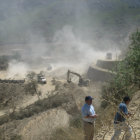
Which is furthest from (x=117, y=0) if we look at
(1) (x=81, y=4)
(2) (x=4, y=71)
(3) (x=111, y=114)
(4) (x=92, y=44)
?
(3) (x=111, y=114)

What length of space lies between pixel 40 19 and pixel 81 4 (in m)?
24.1

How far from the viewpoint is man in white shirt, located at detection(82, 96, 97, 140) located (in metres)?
4.80

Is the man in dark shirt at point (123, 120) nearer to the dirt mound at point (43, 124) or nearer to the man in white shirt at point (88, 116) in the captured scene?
the man in white shirt at point (88, 116)

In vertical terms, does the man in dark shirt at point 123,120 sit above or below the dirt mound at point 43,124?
above

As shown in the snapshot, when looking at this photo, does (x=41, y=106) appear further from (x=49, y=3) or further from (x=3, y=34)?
(x=49, y=3)

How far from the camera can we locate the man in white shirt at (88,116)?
15.7 feet

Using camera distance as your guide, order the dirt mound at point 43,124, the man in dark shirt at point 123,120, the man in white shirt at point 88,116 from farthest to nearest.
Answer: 1. the dirt mound at point 43,124
2. the man in white shirt at point 88,116
3. the man in dark shirt at point 123,120

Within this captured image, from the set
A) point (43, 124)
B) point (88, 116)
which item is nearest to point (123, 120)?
point (88, 116)

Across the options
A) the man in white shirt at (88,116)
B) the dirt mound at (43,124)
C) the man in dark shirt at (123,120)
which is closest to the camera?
Result: the man in dark shirt at (123,120)

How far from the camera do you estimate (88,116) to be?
480 cm

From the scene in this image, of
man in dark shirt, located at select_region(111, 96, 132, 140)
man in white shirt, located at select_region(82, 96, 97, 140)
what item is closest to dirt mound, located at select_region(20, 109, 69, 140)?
man in white shirt, located at select_region(82, 96, 97, 140)

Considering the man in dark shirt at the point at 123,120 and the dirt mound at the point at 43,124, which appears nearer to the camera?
the man in dark shirt at the point at 123,120

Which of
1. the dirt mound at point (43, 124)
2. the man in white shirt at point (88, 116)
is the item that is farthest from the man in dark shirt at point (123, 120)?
the dirt mound at point (43, 124)

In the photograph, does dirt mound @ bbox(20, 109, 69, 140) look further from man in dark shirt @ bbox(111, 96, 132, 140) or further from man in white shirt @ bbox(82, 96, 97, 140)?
man in dark shirt @ bbox(111, 96, 132, 140)
